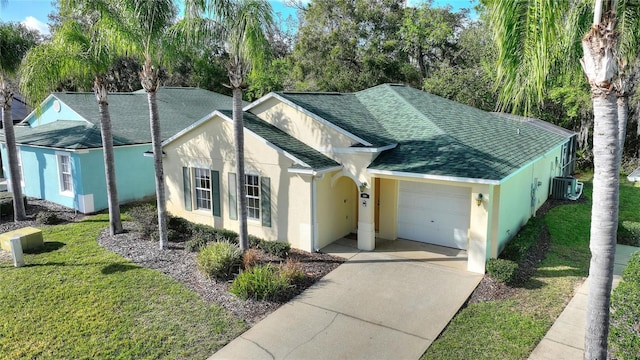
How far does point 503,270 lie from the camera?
1024 cm

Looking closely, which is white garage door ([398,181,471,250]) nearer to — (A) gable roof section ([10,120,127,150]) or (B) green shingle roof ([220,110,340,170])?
(B) green shingle roof ([220,110,340,170])

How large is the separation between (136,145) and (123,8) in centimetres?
846

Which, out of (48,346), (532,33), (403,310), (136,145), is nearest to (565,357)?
(403,310)

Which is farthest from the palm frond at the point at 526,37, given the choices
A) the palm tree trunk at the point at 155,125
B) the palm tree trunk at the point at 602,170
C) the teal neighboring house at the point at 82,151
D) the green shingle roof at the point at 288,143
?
the teal neighboring house at the point at 82,151

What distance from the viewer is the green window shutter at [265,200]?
13.3m

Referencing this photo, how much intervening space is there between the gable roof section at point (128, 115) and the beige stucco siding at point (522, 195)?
1567cm

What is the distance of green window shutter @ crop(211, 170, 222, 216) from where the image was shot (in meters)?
14.3

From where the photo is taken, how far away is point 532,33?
6.08m

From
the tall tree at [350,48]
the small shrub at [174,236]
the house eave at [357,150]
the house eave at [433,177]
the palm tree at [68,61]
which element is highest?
the tall tree at [350,48]

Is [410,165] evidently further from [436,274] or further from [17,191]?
[17,191]

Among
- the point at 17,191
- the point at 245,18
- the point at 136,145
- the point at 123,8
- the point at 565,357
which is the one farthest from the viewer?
the point at 136,145

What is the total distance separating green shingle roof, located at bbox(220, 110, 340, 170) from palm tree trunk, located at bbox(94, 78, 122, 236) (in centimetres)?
380

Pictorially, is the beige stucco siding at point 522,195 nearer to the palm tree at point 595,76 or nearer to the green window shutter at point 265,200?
the palm tree at point 595,76

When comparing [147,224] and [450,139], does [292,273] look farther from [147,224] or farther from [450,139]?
[450,139]
